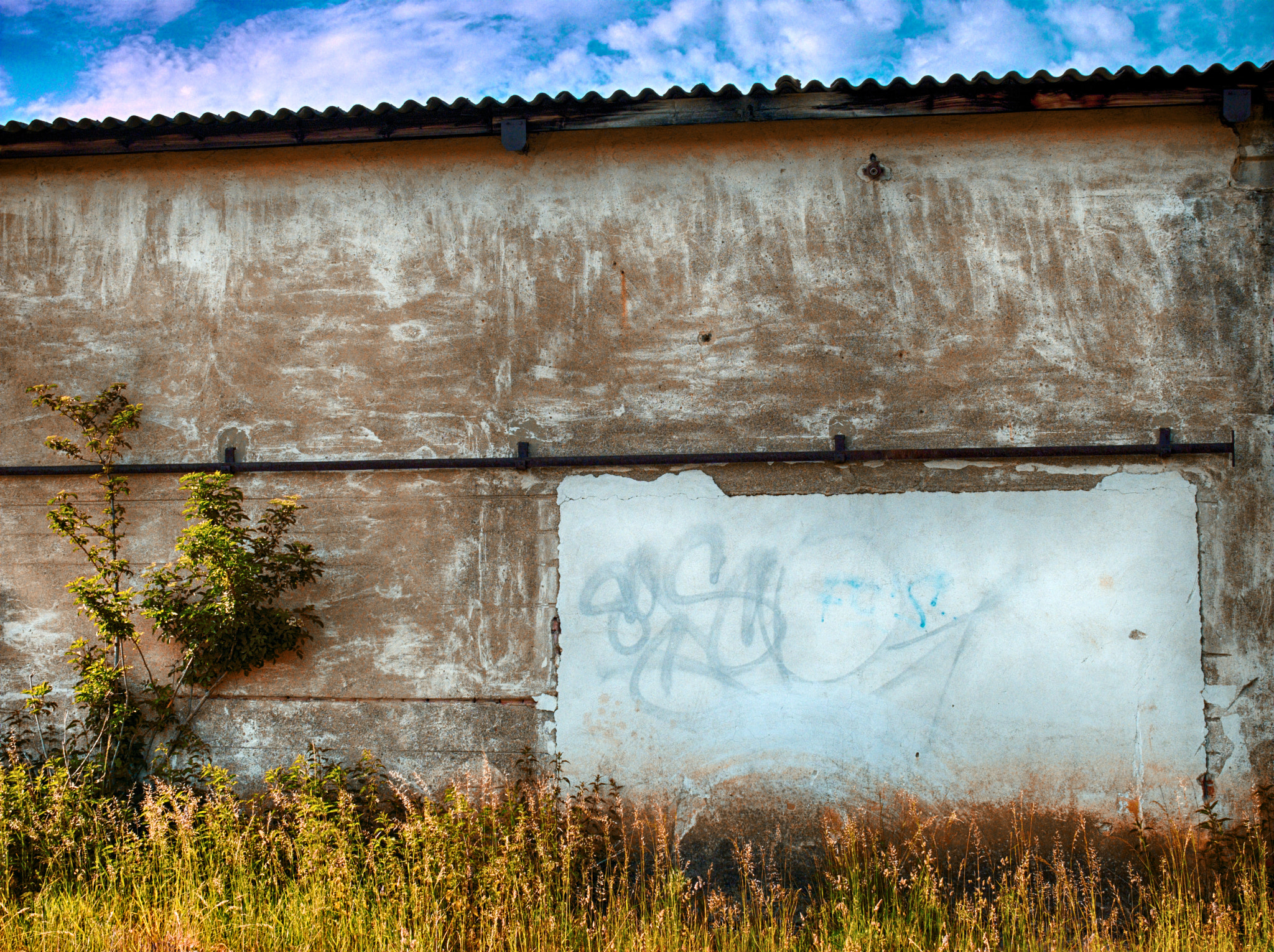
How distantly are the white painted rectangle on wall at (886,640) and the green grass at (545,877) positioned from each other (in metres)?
0.30

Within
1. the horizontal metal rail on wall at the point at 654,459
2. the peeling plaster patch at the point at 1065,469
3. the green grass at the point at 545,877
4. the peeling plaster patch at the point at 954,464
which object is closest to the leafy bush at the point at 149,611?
the horizontal metal rail on wall at the point at 654,459

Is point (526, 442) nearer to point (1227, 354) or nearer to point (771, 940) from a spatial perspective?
point (771, 940)

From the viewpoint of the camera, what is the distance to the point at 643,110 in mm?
5148

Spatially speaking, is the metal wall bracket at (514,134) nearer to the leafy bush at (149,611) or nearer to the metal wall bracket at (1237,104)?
the leafy bush at (149,611)

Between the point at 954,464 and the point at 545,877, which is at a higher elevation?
the point at 954,464

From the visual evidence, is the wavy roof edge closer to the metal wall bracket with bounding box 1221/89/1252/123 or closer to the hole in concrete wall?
the metal wall bracket with bounding box 1221/89/1252/123

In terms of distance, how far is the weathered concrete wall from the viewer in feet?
16.3

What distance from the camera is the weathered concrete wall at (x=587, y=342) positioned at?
196 inches

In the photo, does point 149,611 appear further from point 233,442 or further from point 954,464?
point 954,464

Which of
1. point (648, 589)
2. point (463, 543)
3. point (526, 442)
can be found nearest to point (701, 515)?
point (648, 589)

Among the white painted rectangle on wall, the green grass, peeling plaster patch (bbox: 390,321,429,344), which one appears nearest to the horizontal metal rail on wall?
the white painted rectangle on wall

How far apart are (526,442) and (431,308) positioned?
43.7 inches

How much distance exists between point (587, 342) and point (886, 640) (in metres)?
2.63

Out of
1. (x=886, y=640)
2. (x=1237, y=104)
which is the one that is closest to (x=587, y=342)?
(x=886, y=640)
